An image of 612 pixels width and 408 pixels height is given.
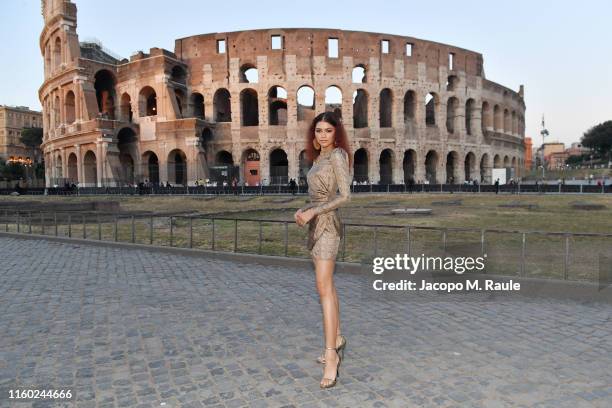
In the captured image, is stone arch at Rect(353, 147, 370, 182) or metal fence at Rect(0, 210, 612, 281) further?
stone arch at Rect(353, 147, 370, 182)

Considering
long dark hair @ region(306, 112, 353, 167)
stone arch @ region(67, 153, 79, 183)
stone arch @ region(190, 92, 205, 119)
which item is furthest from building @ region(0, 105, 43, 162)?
long dark hair @ region(306, 112, 353, 167)

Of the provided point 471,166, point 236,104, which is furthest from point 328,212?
point 471,166

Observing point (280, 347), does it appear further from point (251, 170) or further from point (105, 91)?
point (105, 91)

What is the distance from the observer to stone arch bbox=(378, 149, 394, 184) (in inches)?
1673

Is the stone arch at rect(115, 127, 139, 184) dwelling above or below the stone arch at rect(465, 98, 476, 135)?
below

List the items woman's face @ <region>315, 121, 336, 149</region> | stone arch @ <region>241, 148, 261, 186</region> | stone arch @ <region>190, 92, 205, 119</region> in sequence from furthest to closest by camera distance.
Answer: stone arch @ <region>190, 92, 205, 119</region> → stone arch @ <region>241, 148, 261, 186</region> → woman's face @ <region>315, 121, 336, 149</region>

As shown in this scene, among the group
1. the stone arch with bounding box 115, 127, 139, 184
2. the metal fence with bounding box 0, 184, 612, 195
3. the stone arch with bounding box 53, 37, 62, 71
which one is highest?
the stone arch with bounding box 53, 37, 62, 71

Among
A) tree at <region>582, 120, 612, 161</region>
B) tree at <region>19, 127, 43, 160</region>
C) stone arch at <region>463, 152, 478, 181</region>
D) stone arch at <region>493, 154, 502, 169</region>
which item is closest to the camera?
stone arch at <region>463, 152, 478, 181</region>

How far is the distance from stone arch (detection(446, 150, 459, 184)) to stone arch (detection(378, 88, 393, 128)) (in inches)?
321

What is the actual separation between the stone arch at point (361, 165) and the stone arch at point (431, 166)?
22.8 feet

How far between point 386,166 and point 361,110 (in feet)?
22.1

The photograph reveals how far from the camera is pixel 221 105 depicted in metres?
43.2

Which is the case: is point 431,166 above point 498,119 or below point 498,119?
below

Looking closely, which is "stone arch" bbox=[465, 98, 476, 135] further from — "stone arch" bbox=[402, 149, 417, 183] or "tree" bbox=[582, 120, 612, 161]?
"tree" bbox=[582, 120, 612, 161]
